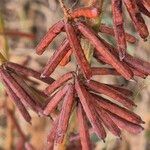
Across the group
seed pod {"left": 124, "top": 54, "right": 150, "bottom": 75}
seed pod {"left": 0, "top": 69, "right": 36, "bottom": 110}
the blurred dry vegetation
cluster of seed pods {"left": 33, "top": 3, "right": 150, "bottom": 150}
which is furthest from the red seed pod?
the blurred dry vegetation

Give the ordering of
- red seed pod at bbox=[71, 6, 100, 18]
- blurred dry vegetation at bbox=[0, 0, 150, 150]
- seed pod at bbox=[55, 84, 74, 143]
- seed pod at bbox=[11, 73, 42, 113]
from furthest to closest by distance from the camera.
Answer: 1. blurred dry vegetation at bbox=[0, 0, 150, 150]
2. seed pod at bbox=[11, 73, 42, 113]
3. seed pod at bbox=[55, 84, 74, 143]
4. red seed pod at bbox=[71, 6, 100, 18]

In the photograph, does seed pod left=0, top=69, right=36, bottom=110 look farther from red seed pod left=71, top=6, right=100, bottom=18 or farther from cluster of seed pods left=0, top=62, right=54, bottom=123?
red seed pod left=71, top=6, right=100, bottom=18

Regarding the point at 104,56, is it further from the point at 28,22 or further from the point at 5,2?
the point at 5,2

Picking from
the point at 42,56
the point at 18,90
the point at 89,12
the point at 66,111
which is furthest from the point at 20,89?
the point at 42,56

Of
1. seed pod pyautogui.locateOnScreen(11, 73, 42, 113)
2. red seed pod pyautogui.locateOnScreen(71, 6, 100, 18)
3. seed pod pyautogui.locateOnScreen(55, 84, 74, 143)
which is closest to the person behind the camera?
red seed pod pyautogui.locateOnScreen(71, 6, 100, 18)

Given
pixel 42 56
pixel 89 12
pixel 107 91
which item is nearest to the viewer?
pixel 89 12

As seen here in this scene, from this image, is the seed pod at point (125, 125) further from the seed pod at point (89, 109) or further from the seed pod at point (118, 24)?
the seed pod at point (118, 24)

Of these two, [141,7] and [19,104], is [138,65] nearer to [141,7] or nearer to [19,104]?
[141,7]

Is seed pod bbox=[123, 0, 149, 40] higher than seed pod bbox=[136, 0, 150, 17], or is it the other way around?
seed pod bbox=[136, 0, 150, 17]
